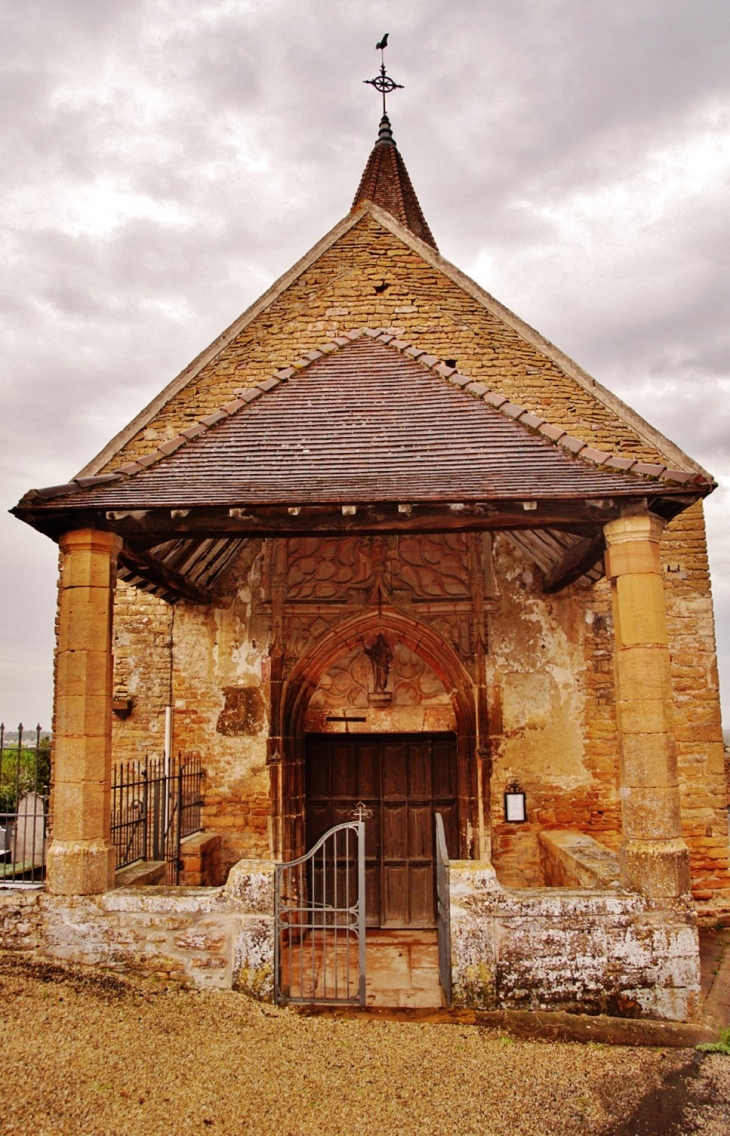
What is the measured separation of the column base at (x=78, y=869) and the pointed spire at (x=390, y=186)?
10.2 metres

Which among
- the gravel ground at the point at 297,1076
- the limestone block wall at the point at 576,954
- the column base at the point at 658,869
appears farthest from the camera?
the column base at the point at 658,869

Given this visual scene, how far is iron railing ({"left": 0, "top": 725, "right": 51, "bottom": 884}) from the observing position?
246 inches

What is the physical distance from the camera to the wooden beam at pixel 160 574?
6.59 m

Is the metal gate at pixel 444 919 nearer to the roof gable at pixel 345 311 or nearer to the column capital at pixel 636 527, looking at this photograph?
the column capital at pixel 636 527

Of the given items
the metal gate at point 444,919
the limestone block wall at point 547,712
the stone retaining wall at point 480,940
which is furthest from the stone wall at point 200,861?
the limestone block wall at point 547,712

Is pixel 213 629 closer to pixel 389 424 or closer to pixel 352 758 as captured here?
pixel 352 758

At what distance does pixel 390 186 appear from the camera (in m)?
12.8

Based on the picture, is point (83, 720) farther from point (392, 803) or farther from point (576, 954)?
point (576, 954)

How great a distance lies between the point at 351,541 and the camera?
8406 mm

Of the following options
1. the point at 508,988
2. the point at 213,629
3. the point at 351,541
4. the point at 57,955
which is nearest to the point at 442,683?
the point at 351,541

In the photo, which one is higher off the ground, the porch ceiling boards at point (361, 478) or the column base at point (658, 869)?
the porch ceiling boards at point (361, 478)

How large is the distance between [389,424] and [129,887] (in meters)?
4.25

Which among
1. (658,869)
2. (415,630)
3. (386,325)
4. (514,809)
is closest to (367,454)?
(415,630)

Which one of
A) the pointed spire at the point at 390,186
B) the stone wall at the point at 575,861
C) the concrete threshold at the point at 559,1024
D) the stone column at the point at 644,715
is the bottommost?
the concrete threshold at the point at 559,1024
